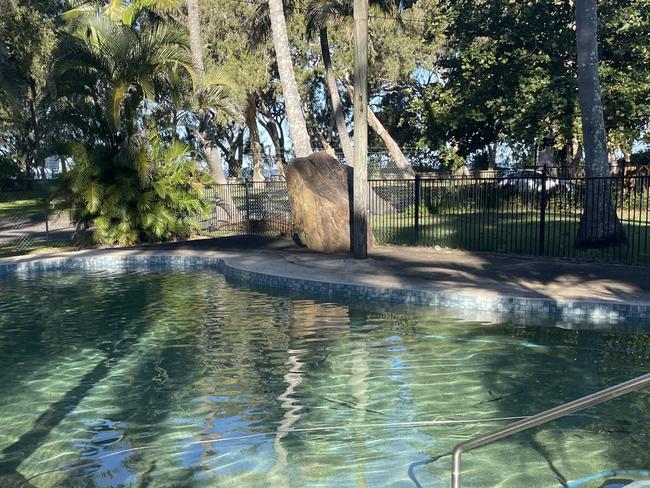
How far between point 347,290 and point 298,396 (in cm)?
451

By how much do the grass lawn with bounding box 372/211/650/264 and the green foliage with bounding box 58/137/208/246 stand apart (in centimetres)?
557

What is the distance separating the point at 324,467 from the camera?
4801 millimetres

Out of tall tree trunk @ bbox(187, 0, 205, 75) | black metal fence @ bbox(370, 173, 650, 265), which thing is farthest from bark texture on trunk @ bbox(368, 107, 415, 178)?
tall tree trunk @ bbox(187, 0, 205, 75)

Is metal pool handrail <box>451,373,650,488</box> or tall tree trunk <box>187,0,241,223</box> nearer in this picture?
metal pool handrail <box>451,373,650,488</box>

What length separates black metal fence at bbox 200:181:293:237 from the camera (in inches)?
763

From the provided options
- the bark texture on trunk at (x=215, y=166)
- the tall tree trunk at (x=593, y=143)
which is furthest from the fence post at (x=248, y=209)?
the tall tree trunk at (x=593, y=143)

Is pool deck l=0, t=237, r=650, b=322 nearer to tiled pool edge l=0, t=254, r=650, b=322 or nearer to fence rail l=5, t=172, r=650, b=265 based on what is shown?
tiled pool edge l=0, t=254, r=650, b=322

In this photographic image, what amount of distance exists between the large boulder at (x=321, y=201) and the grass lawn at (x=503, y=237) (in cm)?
189

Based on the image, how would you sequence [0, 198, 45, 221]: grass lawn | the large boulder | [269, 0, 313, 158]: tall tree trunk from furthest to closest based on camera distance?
[0, 198, 45, 221]: grass lawn < [269, 0, 313, 158]: tall tree trunk < the large boulder

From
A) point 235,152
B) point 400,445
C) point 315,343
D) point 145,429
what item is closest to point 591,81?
point 315,343

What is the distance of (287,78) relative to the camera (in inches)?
753

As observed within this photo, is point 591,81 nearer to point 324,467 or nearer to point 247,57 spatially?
point 324,467

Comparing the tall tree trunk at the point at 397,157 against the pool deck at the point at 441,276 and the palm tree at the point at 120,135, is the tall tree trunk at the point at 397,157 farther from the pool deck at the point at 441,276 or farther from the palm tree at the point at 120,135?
the pool deck at the point at 441,276

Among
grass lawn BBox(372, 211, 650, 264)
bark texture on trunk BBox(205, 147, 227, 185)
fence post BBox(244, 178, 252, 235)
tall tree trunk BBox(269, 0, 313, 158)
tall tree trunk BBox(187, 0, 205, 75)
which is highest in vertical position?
tall tree trunk BBox(187, 0, 205, 75)
